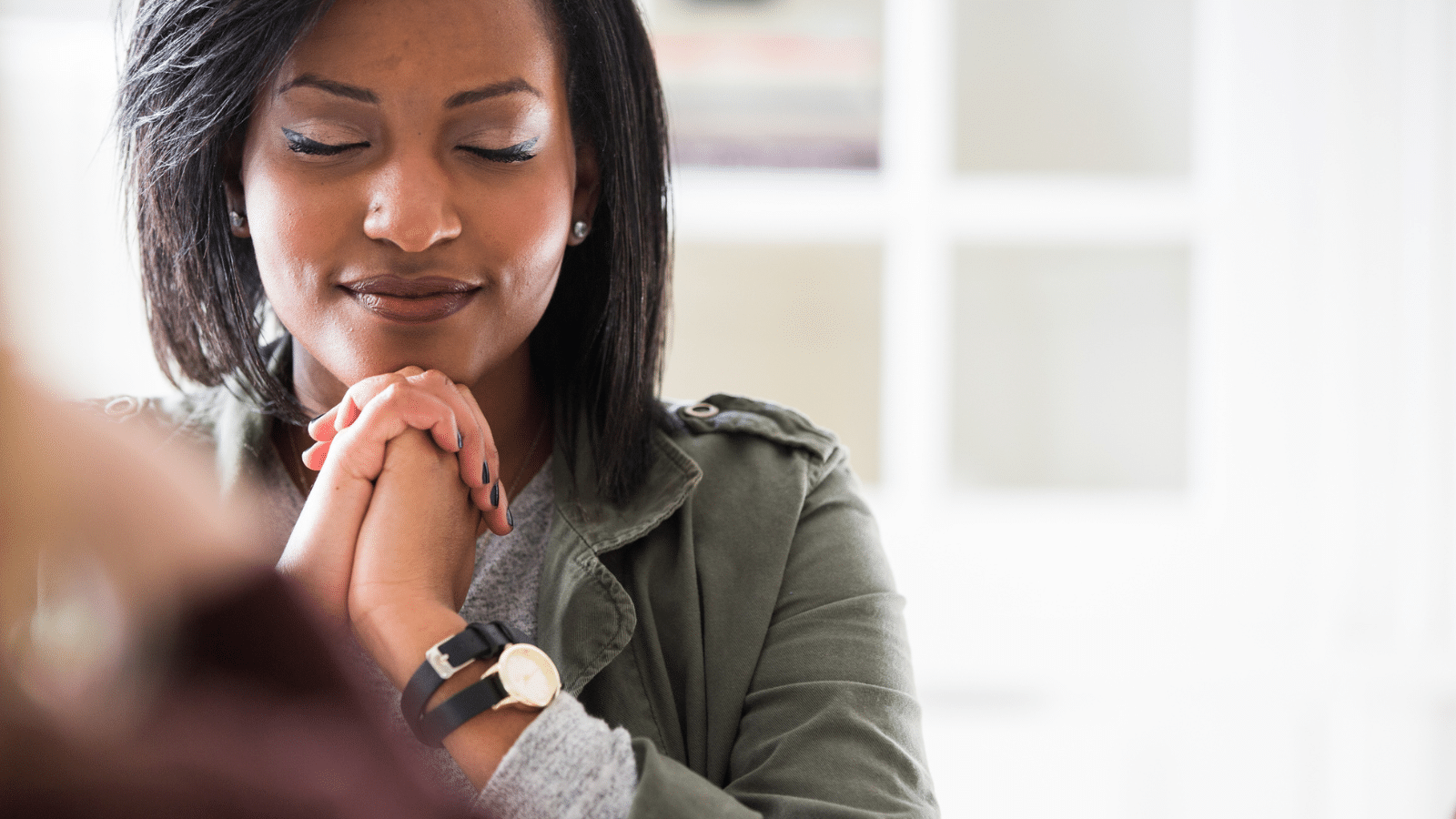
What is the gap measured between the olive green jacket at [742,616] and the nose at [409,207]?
1.04ft

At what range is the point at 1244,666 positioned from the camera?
223 cm

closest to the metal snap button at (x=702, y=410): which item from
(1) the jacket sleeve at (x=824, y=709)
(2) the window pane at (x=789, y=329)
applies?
(1) the jacket sleeve at (x=824, y=709)

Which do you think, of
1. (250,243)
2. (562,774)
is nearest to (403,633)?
(562,774)

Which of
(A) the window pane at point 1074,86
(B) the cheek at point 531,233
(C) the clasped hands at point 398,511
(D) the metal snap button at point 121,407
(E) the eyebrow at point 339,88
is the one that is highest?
(A) the window pane at point 1074,86

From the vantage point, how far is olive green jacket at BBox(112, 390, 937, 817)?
3.25 ft

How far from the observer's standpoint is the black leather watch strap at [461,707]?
85cm

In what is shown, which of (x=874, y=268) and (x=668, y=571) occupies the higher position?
(x=874, y=268)

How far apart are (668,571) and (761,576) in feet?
0.32

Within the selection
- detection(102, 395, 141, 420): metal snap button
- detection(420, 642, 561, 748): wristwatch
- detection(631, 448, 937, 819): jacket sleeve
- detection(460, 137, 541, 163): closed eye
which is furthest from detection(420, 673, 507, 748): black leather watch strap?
detection(102, 395, 141, 420): metal snap button

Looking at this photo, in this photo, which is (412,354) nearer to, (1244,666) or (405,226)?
(405,226)

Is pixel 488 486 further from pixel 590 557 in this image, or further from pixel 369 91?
pixel 369 91

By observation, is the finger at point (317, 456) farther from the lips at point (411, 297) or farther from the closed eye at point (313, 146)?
the closed eye at point (313, 146)

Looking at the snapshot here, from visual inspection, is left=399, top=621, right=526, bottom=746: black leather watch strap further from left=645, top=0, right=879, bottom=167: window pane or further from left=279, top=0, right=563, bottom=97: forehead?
left=645, top=0, right=879, bottom=167: window pane

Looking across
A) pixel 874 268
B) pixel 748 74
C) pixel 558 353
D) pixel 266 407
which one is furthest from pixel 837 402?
pixel 266 407
